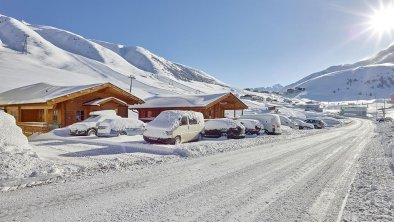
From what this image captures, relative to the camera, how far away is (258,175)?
10.4m

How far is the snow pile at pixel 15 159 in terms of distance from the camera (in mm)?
9352

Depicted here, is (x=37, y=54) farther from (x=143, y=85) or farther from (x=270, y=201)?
(x=270, y=201)

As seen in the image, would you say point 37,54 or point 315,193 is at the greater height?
point 37,54

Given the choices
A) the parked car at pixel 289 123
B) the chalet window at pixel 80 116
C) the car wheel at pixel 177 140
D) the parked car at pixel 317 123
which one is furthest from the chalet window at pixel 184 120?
the parked car at pixel 317 123

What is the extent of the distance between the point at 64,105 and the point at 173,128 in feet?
41.1

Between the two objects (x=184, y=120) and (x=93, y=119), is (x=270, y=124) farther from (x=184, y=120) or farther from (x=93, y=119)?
(x=93, y=119)

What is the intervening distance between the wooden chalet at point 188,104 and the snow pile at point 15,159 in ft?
71.5

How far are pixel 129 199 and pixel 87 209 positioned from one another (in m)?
1.03

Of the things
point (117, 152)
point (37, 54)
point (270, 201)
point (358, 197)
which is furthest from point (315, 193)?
point (37, 54)

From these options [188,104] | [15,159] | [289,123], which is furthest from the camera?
[289,123]

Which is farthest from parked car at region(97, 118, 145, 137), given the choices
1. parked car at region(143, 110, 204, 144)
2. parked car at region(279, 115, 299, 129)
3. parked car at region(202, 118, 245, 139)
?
parked car at region(279, 115, 299, 129)

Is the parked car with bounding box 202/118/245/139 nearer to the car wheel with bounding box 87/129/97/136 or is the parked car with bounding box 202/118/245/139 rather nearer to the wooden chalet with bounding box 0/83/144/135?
the car wheel with bounding box 87/129/97/136

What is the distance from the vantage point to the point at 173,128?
1944 centimetres

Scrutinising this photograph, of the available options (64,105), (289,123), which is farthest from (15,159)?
(289,123)
